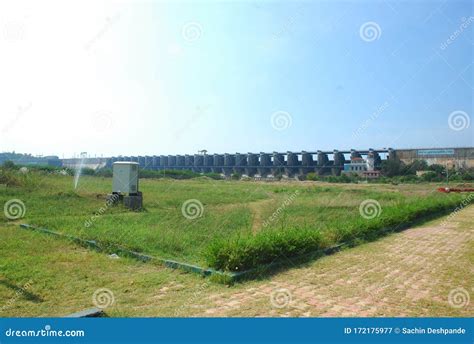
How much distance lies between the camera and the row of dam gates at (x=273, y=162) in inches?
2269

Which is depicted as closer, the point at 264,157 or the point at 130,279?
the point at 130,279

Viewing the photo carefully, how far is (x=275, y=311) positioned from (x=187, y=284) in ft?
4.71

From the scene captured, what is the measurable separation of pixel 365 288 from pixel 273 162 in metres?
60.6

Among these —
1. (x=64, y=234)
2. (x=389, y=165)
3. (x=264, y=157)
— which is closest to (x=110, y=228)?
(x=64, y=234)

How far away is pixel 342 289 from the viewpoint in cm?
460

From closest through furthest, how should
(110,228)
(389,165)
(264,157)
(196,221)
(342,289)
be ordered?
(342,289), (110,228), (196,221), (389,165), (264,157)

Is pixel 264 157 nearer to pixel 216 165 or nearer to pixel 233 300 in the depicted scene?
pixel 216 165

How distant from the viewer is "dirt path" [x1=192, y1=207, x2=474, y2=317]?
12.7 ft

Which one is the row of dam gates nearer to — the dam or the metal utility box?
the dam

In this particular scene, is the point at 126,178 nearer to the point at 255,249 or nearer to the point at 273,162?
the point at 255,249

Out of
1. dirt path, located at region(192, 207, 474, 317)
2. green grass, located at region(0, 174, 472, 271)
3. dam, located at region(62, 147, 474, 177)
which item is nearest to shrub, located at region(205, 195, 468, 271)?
green grass, located at region(0, 174, 472, 271)

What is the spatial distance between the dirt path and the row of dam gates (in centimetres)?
4794

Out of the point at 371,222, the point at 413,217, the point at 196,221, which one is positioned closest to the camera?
the point at 371,222

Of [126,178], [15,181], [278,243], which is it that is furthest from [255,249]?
[15,181]
